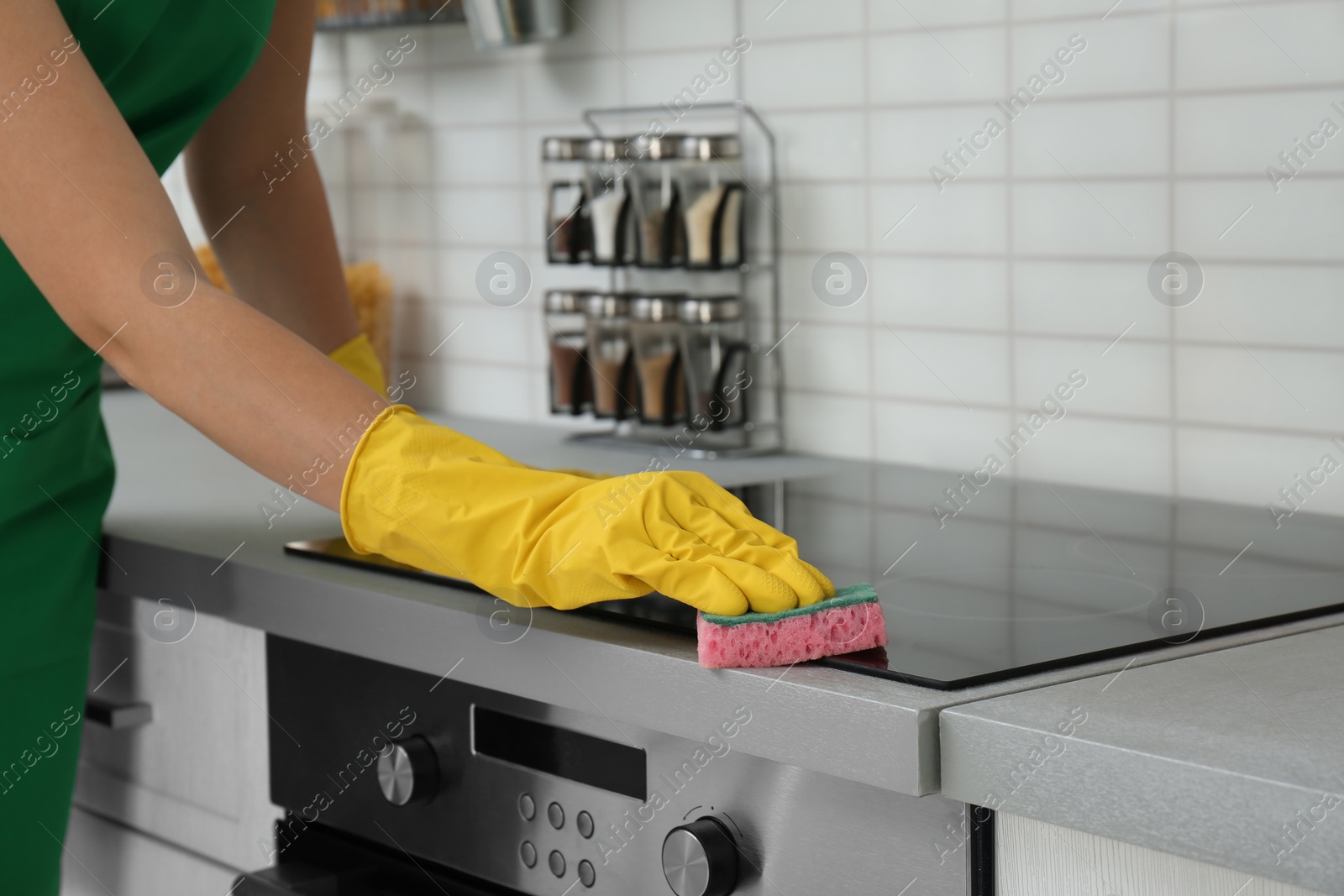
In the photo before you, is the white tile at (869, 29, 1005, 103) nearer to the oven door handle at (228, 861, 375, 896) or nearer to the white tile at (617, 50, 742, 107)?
the white tile at (617, 50, 742, 107)

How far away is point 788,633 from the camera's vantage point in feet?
2.30

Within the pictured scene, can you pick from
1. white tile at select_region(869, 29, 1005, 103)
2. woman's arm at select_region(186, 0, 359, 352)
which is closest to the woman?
woman's arm at select_region(186, 0, 359, 352)

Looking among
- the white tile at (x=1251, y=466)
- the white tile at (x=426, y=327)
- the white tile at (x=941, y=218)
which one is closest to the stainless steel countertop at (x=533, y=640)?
the white tile at (x=941, y=218)

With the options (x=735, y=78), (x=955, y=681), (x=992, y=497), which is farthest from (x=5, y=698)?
(x=735, y=78)

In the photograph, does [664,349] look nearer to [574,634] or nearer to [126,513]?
[126,513]

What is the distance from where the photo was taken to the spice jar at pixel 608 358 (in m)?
1.45

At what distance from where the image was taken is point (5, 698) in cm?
97

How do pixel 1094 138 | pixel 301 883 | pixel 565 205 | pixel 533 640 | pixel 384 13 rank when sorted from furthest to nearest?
1. pixel 384 13
2. pixel 565 205
3. pixel 1094 138
4. pixel 301 883
5. pixel 533 640

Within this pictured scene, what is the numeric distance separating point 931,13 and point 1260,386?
16.9 inches

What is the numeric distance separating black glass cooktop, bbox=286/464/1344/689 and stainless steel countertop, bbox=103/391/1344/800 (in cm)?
2

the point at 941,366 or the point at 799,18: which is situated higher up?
the point at 799,18

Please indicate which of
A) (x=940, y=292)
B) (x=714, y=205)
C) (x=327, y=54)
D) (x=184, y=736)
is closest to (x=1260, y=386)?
(x=940, y=292)

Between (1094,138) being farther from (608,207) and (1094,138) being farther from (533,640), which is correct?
(533,640)

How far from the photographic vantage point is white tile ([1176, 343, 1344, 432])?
1.09m
